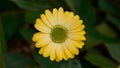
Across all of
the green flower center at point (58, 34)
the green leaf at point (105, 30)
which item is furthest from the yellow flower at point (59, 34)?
the green leaf at point (105, 30)

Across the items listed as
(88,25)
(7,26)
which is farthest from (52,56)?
(7,26)

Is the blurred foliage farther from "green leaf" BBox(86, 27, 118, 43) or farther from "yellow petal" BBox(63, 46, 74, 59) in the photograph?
"yellow petal" BBox(63, 46, 74, 59)

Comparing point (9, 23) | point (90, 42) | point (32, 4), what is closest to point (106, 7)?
point (90, 42)

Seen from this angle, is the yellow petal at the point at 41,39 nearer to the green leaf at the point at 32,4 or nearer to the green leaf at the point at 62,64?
the green leaf at the point at 62,64

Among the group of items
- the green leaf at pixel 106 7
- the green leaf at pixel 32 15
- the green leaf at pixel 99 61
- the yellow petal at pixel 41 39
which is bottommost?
the green leaf at pixel 99 61

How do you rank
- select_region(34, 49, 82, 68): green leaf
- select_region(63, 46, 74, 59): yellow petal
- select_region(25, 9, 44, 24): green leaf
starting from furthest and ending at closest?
select_region(25, 9, 44, 24): green leaf → select_region(34, 49, 82, 68): green leaf → select_region(63, 46, 74, 59): yellow petal

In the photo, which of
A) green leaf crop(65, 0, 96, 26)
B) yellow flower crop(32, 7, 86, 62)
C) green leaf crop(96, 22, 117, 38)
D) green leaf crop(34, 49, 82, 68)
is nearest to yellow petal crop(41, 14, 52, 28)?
yellow flower crop(32, 7, 86, 62)

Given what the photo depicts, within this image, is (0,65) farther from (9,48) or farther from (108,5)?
(108,5)
